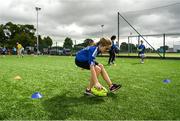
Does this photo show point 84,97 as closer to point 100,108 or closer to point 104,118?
point 100,108

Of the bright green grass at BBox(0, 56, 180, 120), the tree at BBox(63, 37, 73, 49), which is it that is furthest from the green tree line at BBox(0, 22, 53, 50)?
the bright green grass at BBox(0, 56, 180, 120)

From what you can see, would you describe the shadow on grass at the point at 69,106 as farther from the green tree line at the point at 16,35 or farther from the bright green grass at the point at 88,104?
the green tree line at the point at 16,35

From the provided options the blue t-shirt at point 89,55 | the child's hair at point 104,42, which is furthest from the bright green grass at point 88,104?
the child's hair at point 104,42

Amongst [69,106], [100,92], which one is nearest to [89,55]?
[100,92]

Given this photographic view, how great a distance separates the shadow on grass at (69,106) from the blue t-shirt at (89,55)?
865 mm

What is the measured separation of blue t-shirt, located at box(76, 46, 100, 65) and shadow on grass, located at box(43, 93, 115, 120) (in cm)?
87

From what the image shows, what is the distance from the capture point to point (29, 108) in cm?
515

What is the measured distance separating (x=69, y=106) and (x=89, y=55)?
136 centimetres

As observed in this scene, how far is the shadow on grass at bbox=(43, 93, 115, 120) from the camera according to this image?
4727 millimetres

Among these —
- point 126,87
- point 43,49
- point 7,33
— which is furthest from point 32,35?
point 126,87

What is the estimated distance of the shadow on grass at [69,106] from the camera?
4727 millimetres

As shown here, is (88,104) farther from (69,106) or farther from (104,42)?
(104,42)

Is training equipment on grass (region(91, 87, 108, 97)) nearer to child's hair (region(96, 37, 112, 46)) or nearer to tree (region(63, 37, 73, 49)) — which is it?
child's hair (region(96, 37, 112, 46))

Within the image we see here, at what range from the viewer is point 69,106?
5.36 meters
